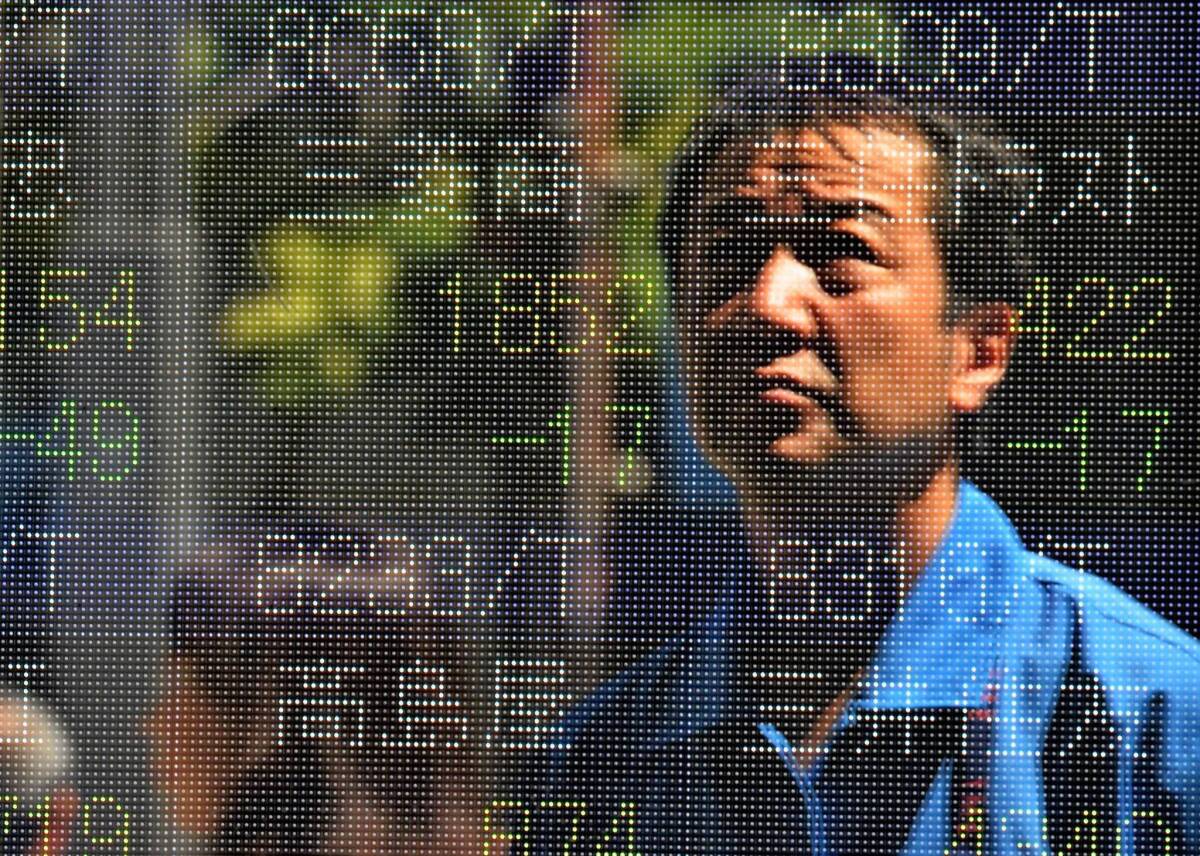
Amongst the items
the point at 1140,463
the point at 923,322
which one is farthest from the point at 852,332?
the point at 1140,463

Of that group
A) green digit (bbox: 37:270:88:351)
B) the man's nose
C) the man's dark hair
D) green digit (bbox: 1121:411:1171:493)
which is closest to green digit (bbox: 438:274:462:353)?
the man's dark hair

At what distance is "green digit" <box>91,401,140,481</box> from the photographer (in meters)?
2.10

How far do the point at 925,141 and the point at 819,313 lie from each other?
28cm

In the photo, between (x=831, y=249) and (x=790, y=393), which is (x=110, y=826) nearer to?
(x=790, y=393)

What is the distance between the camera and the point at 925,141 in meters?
2.04

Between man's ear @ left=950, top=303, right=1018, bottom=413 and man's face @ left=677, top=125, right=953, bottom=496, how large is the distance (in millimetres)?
26

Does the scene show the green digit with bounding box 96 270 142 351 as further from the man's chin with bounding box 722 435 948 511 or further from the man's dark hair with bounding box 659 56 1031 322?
the man's chin with bounding box 722 435 948 511

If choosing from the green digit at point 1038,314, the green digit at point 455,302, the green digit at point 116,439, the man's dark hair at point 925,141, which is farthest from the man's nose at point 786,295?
the green digit at point 116,439

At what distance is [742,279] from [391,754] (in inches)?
33.3

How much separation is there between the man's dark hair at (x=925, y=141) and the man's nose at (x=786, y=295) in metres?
0.13

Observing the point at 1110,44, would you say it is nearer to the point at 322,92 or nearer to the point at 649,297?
the point at 649,297

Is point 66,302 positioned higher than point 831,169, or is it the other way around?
point 831,169

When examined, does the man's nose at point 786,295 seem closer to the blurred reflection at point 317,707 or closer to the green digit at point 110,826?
the blurred reflection at point 317,707

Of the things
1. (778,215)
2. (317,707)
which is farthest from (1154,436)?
(317,707)
